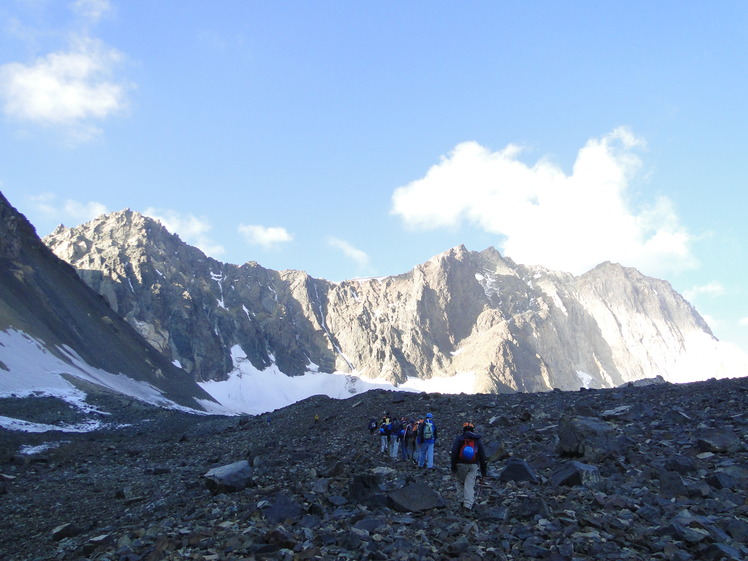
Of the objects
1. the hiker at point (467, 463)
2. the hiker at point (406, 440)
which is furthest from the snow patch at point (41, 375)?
the hiker at point (467, 463)

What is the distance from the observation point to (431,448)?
16.3m

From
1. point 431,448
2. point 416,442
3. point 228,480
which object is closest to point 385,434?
point 416,442

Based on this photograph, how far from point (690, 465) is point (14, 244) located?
10985cm

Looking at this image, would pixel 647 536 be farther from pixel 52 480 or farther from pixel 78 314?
pixel 78 314

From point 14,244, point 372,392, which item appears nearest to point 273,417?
point 372,392

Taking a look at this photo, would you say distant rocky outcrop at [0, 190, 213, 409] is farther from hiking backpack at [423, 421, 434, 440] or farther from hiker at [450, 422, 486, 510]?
hiker at [450, 422, 486, 510]

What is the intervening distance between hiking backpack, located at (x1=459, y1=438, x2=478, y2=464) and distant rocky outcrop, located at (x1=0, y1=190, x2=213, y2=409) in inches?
2640

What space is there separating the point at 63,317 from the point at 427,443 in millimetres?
93979

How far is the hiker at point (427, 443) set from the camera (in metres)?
16.3

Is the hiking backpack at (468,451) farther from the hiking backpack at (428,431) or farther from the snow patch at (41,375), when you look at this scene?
the snow patch at (41,375)

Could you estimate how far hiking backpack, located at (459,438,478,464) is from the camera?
1185cm

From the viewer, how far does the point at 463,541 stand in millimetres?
8805

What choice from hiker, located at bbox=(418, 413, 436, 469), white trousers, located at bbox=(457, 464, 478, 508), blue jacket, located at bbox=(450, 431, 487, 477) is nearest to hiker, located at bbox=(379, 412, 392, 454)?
hiker, located at bbox=(418, 413, 436, 469)

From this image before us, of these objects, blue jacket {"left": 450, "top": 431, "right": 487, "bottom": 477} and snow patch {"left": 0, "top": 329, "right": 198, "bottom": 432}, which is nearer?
blue jacket {"left": 450, "top": 431, "right": 487, "bottom": 477}
